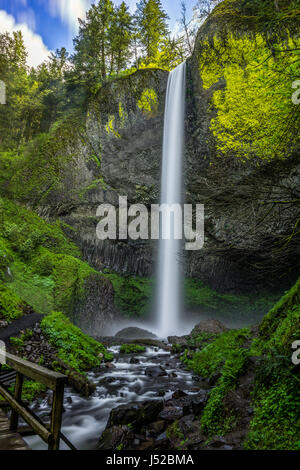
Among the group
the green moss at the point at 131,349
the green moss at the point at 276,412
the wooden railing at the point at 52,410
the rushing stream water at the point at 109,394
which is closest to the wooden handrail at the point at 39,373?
the wooden railing at the point at 52,410

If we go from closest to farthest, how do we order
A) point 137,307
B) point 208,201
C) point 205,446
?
point 205,446
point 208,201
point 137,307

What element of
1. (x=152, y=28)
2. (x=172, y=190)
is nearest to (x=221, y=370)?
(x=172, y=190)

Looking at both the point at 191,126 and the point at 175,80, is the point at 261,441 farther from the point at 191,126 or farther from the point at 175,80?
the point at 175,80

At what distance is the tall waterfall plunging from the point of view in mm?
18469

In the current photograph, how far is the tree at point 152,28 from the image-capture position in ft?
89.4

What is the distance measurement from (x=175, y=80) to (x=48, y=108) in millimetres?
12279

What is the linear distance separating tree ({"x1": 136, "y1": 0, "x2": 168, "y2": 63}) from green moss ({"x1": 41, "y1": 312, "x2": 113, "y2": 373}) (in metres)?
28.5

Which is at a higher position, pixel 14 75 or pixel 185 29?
pixel 185 29

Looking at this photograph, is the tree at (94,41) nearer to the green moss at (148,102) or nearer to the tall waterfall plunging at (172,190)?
the green moss at (148,102)

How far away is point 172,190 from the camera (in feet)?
61.3

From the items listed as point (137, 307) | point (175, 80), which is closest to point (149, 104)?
point (175, 80)

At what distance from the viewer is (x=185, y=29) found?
2822 cm

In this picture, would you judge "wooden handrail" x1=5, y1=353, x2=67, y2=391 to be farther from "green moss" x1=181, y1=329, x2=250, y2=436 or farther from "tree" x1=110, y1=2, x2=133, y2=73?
"tree" x1=110, y1=2, x2=133, y2=73

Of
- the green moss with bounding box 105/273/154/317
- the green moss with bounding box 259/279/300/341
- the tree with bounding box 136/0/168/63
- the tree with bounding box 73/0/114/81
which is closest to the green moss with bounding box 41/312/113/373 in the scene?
the green moss with bounding box 259/279/300/341
